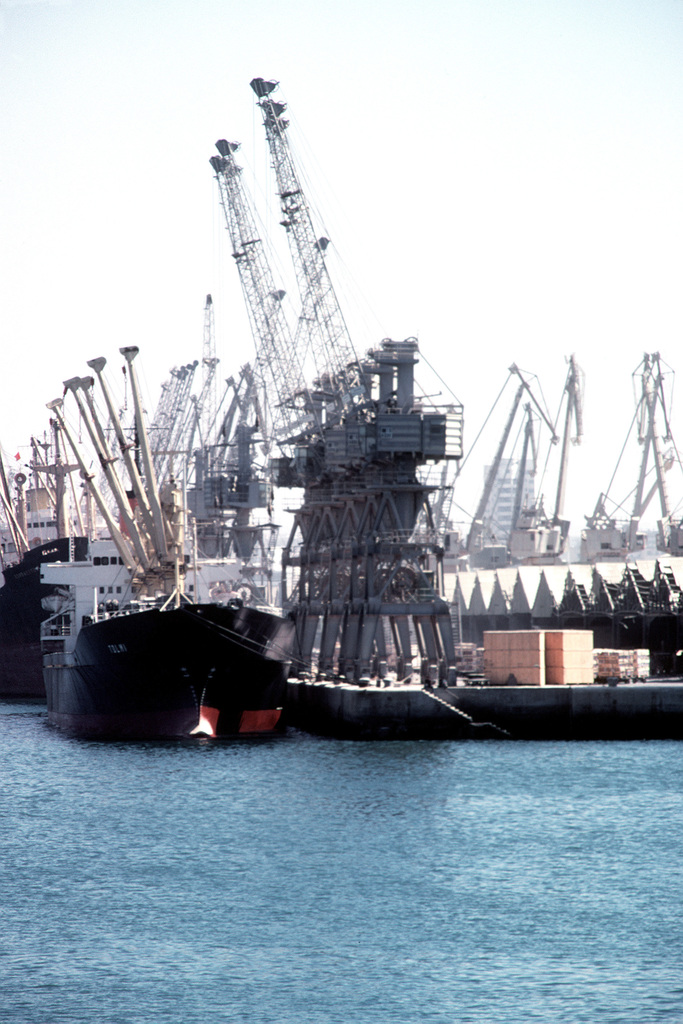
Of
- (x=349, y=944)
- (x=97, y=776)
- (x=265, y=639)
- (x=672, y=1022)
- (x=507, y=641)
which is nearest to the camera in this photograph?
(x=672, y=1022)

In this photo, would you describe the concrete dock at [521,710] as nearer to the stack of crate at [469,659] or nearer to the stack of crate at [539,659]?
the stack of crate at [539,659]

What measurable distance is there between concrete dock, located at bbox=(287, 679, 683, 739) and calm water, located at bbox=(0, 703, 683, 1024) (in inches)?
250

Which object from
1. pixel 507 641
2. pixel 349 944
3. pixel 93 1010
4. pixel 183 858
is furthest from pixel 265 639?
pixel 93 1010

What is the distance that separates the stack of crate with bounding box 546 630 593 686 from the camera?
192 feet

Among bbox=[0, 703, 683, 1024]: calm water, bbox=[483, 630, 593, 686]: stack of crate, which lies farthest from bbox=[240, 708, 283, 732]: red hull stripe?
bbox=[483, 630, 593, 686]: stack of crate

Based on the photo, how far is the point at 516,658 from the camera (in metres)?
59.1

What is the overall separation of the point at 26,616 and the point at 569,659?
41601mm

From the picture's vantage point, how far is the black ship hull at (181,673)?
50750mm

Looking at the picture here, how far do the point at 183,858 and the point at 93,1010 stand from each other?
10.5 metres

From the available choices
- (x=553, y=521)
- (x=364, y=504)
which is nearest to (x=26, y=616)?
(x=364, y=504)

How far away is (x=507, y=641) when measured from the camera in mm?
59594

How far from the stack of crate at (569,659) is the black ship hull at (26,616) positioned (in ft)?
112

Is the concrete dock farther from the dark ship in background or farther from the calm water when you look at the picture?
the calm water

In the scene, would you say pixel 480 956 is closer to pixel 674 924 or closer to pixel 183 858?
pixel 674 924
